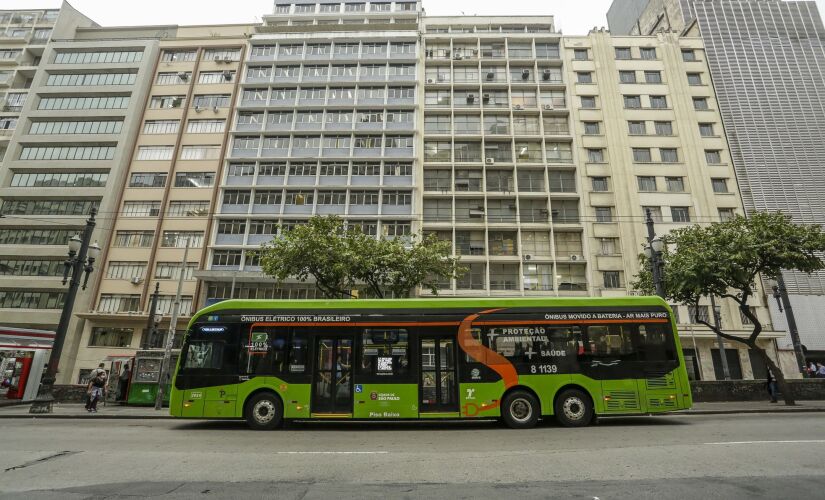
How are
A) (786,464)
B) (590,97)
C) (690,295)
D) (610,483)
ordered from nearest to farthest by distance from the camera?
(610,483)
(786,464)
(690,295)
(590,97)

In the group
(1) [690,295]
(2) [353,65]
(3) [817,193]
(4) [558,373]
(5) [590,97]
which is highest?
(2) [353,65]

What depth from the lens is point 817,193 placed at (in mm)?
36469

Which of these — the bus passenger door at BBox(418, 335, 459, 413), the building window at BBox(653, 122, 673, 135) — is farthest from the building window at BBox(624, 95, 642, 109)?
the bus passenger door at BBox(418, 335, 459, 413)

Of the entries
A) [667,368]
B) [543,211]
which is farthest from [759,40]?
[667,368]

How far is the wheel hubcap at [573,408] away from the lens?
1105 centimetres

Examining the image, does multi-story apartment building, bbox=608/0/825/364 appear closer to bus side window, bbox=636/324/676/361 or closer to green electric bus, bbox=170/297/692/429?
bus side window, bbox=636/324/676/361

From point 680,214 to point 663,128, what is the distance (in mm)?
8205

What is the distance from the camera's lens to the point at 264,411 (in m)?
11.4

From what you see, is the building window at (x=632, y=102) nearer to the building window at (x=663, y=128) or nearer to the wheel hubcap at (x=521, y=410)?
the building window at (x=663, y=128)

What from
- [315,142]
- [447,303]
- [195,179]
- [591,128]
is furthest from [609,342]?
[195,179]

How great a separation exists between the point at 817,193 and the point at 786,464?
4322cm

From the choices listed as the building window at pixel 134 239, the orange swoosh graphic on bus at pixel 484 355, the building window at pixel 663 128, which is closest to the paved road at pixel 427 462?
the orange swoosh graphic on bus at pixel 484 355

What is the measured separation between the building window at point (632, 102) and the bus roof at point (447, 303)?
3126cm

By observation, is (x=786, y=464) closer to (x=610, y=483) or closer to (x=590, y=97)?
(x=610, y=483)
